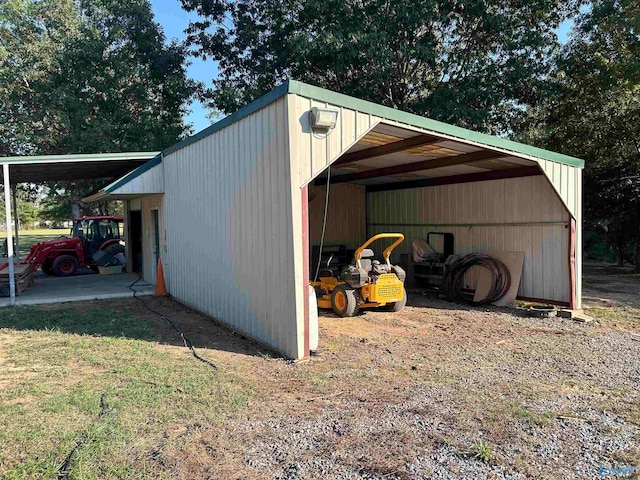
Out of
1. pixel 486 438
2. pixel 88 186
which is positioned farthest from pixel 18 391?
pixel 88 186

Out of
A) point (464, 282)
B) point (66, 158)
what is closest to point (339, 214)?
point (464, 282)

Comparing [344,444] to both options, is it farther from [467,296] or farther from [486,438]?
[467,296]

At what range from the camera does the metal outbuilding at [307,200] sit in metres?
5.02

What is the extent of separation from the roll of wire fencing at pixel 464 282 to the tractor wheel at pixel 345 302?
251cm

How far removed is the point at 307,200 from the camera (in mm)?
5047

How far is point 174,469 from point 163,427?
24.3 inches

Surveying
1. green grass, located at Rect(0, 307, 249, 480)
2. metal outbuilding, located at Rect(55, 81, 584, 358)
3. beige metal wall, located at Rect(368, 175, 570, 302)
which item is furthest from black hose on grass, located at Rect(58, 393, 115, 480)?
beige metal wall, located at Rect(368, 175, 570, 302)

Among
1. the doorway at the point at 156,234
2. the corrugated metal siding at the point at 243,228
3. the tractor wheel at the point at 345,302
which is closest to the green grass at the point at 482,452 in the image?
the corrugated metal siding at the point at 243,228

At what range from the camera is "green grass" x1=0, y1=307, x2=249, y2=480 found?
2953 millimetres

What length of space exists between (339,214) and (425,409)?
9032 millimetres

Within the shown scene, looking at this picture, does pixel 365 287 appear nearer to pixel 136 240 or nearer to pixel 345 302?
pixel 345 302

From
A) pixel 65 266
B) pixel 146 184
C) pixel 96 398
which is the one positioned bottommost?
pixel 96 398

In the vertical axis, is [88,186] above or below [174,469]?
above

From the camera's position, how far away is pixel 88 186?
2134 cm
